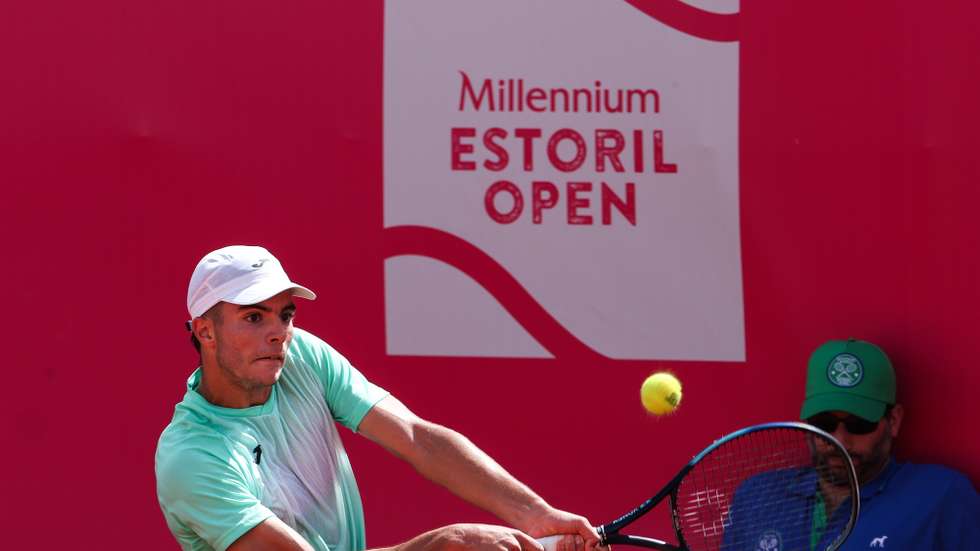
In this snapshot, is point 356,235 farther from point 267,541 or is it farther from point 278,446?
point 267,541

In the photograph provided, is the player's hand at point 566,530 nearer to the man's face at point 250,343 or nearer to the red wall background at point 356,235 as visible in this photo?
the man's face at point 250,343

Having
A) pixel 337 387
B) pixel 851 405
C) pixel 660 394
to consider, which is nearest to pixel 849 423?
pixel 851 405

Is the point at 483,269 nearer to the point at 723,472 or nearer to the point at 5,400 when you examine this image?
the point at 723,472

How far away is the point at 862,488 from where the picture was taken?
423cm

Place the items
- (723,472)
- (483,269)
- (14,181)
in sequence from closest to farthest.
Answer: (723,472)
(483,269)
(14,181)

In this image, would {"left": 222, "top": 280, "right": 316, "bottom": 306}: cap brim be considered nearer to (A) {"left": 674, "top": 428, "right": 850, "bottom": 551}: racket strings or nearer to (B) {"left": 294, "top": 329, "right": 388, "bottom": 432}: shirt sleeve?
(B) {"left": 294, "top": 329, "right": 388, "bottom": 432}: shirt sleeve

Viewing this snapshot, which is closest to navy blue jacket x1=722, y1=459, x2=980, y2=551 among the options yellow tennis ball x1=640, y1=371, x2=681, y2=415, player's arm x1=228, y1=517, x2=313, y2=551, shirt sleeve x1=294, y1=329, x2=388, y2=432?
yellow tennis ball x1=640, y1=371, x2=681, y2=415

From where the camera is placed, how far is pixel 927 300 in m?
4.35

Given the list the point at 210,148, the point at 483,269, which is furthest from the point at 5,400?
the point at 483,269

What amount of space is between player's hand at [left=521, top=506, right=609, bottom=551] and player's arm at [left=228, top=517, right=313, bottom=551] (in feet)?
1.84

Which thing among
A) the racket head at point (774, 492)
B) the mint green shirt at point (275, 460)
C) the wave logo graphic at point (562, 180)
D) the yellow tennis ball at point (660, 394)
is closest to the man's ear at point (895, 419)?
the racket head at point (774, 492)

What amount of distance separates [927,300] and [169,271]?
8.01 feet

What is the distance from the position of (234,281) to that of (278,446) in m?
0.41

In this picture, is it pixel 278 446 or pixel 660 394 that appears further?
pixel 660 394
